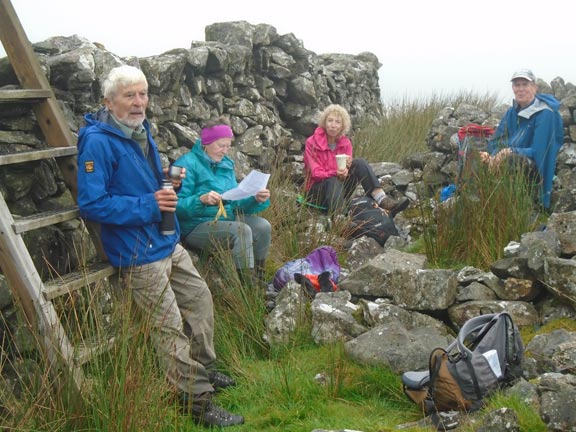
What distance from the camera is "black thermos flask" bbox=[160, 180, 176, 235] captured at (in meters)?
4.11

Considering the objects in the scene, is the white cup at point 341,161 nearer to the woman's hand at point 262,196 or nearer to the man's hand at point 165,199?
the woman's hand at point 262,196

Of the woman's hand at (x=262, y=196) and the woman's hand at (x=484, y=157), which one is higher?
the woman's hand at (x=262, y=196)

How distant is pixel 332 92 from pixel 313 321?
259 inches

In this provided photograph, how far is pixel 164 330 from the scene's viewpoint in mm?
4051

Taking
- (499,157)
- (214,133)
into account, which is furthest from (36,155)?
(499,157)

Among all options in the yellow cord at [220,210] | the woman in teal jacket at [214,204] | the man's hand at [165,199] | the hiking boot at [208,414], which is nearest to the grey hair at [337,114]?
the woman in teal jacket at [214,204]

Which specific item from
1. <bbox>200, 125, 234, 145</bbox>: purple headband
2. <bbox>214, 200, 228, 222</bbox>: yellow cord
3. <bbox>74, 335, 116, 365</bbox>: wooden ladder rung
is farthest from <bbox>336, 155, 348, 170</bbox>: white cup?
<bbox>74, 335, 116, 365</bbox>: wooden ladder rung

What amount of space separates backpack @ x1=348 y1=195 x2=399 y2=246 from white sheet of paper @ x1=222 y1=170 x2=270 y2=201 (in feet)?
6.37

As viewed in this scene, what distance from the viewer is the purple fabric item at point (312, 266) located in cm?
587

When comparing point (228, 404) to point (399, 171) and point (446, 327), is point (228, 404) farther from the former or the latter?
point (399, 171)

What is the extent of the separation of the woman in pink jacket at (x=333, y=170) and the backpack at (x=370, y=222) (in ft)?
0.60

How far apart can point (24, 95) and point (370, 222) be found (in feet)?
12.8

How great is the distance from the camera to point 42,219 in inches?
151

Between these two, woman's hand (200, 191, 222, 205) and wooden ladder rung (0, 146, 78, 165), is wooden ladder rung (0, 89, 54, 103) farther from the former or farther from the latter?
woman's hand (200, 191, 222, 205)
